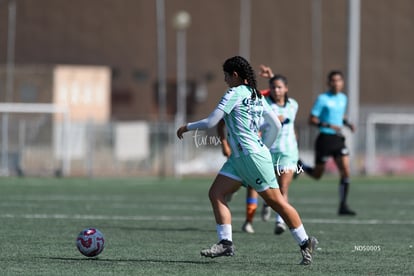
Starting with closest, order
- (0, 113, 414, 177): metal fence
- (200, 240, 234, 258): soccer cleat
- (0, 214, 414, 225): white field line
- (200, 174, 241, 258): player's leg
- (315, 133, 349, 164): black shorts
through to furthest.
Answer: (200, 240, 234, 258): soccer cleat → (200, 174, 241, 258): player's leg → (0, 214, 414, 225): white field line → (315, 133, 349, 164): black shorts → (0, 113, 414, 177): metal fence

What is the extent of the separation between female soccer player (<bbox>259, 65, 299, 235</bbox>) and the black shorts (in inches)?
134

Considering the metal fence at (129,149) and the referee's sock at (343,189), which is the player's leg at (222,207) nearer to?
the referee's sock at (343,189)

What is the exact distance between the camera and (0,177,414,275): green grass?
10.9 m

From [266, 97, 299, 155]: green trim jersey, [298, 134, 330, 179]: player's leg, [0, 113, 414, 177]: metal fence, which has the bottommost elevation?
[0, 113, 414, 177]: metal fence

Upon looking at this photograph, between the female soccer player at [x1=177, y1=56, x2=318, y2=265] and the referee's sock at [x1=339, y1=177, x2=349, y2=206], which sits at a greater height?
the female soccer player at [x1=177, y1=56, x2=318, y2=265]

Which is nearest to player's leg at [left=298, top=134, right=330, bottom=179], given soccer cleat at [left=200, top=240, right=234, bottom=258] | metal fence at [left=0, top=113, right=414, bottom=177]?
soccer cleat at [left=200, top=240, right=234, bottom=258]

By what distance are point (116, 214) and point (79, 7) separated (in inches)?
1297

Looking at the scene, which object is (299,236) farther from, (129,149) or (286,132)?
(129,149)

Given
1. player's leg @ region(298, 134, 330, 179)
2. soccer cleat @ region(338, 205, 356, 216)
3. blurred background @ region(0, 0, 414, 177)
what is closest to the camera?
soccer cleat @ region(338, 205, 356, 216)

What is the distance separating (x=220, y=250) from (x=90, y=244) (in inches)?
51.1

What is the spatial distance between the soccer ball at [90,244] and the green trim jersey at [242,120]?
1611mm

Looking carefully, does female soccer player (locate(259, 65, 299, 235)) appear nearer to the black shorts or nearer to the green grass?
the green grass

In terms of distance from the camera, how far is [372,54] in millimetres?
51625

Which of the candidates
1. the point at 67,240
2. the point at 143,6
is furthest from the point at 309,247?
the point at 143,6
